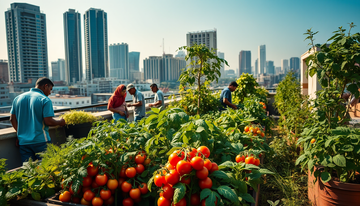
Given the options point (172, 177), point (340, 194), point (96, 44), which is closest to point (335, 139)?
point (340, 194)

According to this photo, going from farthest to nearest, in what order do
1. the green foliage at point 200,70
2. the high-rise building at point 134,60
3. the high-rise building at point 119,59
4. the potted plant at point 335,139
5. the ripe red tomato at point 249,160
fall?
the high-rise building at point 134,60
the high-rise building at point 119,59
the green foliage at point 200,70
the potted plant at point 335,139
the ripe red tomato at point 249,160

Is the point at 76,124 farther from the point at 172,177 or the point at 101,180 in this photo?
the point at 172,177

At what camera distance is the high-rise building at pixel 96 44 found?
117 meters

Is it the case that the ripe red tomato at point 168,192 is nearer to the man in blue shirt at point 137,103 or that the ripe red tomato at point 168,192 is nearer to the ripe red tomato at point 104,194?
the ripe red tomato at point 104,194

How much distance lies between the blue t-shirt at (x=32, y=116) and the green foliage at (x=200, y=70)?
7.34 feet

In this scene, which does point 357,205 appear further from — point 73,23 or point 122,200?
point 73,23

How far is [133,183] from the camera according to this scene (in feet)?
4.44

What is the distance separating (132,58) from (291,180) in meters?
175

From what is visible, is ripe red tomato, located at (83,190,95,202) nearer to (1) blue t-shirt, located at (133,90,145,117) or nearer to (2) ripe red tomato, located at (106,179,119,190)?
(2) ripe red tomato, located at (106,179,119,190)

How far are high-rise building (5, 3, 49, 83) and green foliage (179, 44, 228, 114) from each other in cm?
7471

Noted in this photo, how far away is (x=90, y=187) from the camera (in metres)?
1.35

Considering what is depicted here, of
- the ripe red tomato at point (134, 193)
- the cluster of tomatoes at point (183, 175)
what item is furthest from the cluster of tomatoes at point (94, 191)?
the cluster of tomatoes at point (183, 175)

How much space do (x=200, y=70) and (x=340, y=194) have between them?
2832 millimetres

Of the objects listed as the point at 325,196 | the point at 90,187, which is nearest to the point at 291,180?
the point at 325,196
